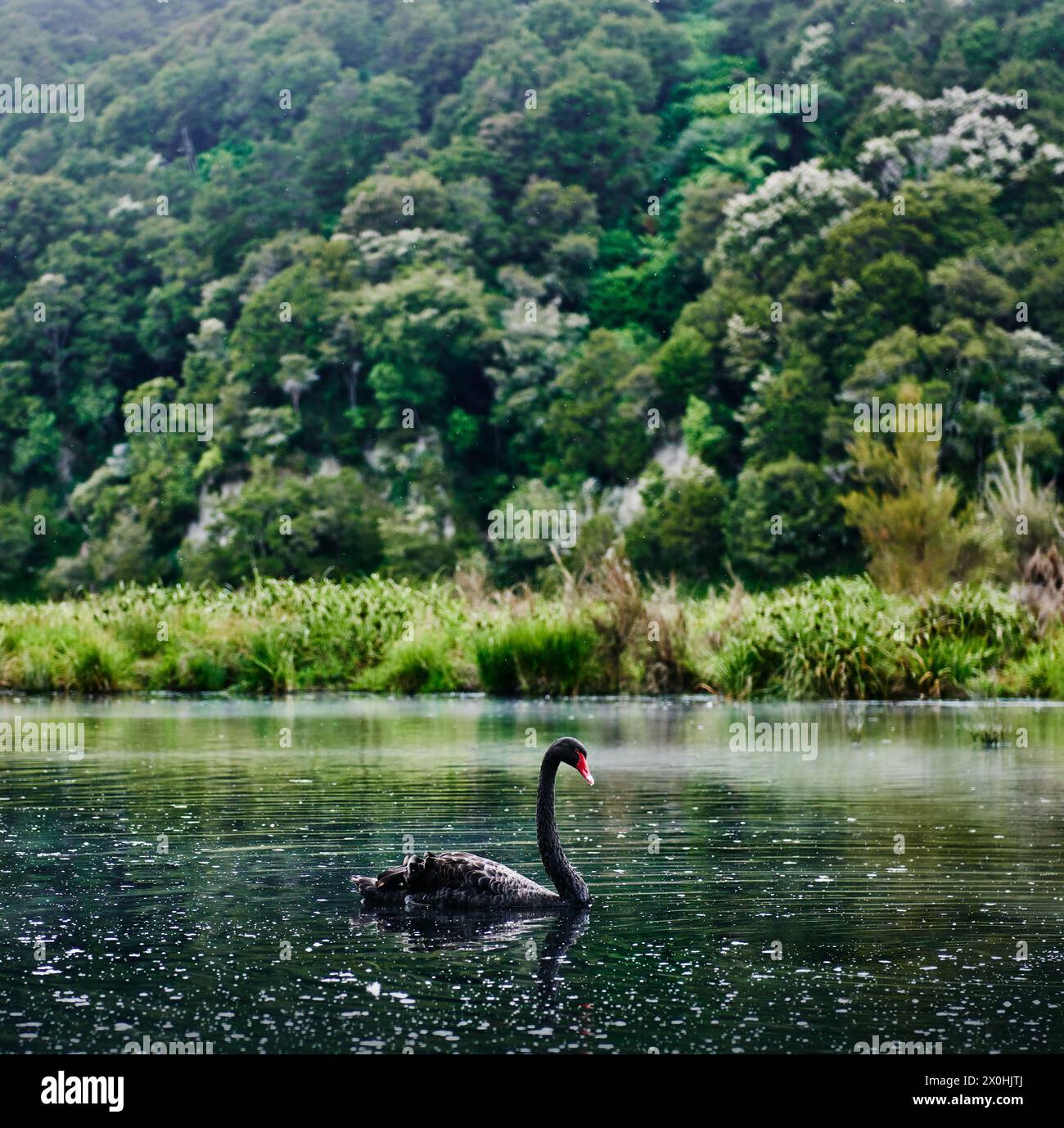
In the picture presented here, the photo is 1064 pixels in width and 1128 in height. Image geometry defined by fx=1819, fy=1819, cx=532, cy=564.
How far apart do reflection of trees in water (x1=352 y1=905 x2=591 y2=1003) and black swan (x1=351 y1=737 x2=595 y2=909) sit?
51 mm

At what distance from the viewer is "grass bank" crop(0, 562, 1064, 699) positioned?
2197 centimetres

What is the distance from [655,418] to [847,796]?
35841 mm

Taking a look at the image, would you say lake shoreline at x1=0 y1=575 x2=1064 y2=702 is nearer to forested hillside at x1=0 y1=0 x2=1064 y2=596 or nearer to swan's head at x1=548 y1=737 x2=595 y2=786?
swan's head at x1=548 y1=737 x2=595 y2=786

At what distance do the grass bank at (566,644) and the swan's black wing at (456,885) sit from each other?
13835 mm

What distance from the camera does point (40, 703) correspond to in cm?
2309

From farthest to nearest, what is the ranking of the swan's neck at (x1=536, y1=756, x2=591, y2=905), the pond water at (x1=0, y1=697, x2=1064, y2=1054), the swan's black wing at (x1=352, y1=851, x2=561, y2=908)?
the swan's neck at (x1=536, y1=756, x2=591, y2=905), the swan's black wing at (x1=352, y1=851, x2=561, y2=908), the pond water at (x1=0, y1=697, x2=1064, y2=1054)

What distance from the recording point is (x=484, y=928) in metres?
7.99

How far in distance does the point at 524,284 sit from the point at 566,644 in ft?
107

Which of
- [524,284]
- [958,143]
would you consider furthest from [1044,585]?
[524,284]

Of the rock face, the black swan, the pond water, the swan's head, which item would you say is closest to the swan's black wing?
the black swan

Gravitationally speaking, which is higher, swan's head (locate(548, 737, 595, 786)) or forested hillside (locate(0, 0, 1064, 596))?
forested hillside (locate(0, 0, 1064, 596))

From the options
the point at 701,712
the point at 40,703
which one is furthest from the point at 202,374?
the point at 701,712

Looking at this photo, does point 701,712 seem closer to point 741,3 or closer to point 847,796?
point 847,796

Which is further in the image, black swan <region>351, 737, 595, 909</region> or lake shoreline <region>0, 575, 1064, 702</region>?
lake shoreline <region>0, 575, 1064, 702</region>
